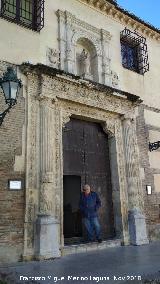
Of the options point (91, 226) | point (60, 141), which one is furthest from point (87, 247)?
point (60, 141)

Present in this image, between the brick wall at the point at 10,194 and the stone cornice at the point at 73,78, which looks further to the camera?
the stone cornice at the point at 73,78

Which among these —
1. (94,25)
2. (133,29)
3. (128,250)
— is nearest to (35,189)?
(128,250)

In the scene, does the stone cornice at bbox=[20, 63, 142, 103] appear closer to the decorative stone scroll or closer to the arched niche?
the decorative stone scroll

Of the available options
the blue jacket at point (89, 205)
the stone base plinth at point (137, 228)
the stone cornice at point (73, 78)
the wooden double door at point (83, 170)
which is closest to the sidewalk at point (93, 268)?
the blue jacket at point (89, 205)

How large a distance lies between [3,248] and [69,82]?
175 inches

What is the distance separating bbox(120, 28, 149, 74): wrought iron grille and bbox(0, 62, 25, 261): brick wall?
199 inches

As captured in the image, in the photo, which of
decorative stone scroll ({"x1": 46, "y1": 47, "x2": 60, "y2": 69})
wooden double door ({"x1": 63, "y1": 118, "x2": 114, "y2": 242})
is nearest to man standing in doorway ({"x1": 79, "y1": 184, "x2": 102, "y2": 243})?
wooden double door ({"x1": 63, "y1": 118, "x2": 114, "y2": 242})

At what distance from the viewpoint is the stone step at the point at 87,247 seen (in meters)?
6.91

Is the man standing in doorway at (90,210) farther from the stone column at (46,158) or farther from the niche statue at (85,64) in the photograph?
the niche statue at (85,64)

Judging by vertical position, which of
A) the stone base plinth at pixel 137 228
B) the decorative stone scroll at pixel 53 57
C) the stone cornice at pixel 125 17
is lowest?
the stone base plinth at pixel 137 228

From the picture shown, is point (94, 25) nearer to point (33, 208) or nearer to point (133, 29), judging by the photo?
point (133, 29)

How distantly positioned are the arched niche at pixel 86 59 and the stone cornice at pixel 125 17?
136 centimetres

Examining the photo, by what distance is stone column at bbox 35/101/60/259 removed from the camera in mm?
6402

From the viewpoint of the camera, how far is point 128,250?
7.18 m
